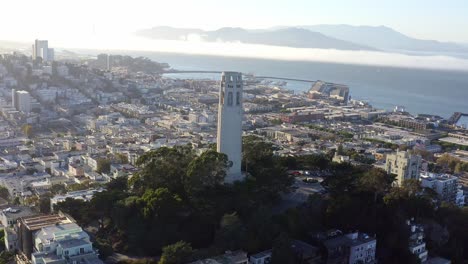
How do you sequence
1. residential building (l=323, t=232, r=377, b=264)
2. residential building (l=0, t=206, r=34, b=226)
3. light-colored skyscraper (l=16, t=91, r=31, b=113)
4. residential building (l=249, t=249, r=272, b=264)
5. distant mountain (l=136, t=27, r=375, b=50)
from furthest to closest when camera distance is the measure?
1. distant mountain (l=136, t=27, r=375, b=50)
2. light-colored skyscraper (l=16, t=91, r=31, b=113)
3. residential building (l=0, t=206, r=34, b=226)
4. residential building (l=323, t=232, r=377, b=264)
5. residential building (l=249, t=249, r=272, b=264)

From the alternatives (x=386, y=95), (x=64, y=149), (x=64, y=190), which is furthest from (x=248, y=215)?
(x=386, y=95)

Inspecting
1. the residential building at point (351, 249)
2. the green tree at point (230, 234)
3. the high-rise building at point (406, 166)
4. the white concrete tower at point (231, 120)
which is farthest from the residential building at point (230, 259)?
the high-rise building at point (406, 166)

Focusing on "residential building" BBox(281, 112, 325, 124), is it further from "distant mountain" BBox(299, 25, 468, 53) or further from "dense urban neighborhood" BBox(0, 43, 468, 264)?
"distant mountain" BBox(299, 25, 468, 53)

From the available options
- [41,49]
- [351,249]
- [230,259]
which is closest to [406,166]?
[351,249]

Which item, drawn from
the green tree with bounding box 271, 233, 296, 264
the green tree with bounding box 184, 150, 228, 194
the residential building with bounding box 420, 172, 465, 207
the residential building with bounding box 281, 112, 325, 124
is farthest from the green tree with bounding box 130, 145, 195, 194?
the residential building with bounding box 281, 112, 325, 124

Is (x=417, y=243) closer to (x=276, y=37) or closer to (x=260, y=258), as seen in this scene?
(x=260, y=258)

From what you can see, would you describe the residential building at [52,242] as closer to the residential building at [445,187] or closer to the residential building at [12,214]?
the residential building at [12,214]

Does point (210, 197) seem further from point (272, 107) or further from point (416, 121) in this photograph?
point (272, 107)
